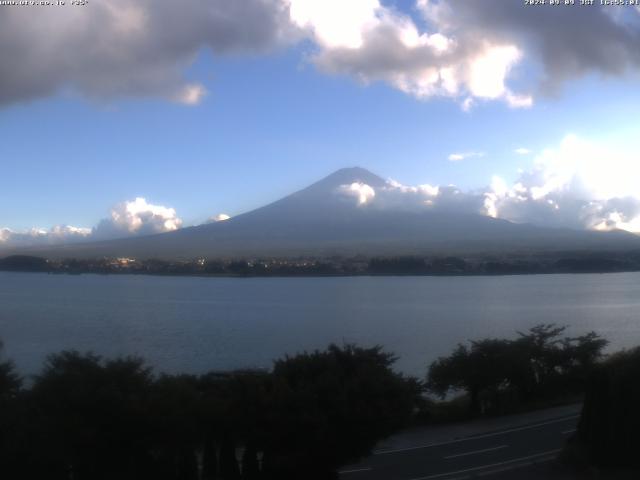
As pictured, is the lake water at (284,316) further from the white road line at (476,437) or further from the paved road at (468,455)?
the paved road at (468,455)

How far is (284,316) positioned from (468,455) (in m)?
21.2

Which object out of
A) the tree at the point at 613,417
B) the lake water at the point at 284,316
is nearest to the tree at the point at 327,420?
the tree at the point at 613,417

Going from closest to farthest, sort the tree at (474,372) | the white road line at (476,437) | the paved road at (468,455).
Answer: the paved road at (468,455) < the white road line at (476,437) < the tree at (474,372)

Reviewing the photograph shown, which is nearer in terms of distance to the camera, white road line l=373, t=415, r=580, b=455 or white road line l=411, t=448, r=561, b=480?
white road line l=411, t=448, r=561, b=480

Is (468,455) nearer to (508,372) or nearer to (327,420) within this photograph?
(327,420)

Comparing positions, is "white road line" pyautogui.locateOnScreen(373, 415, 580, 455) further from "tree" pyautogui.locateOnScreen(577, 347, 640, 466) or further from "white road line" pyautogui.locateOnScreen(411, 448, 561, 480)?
"tree" pyautogui.locateOnScreen(577, 347, 640, 466)

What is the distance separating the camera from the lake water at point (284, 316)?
21.6 meters

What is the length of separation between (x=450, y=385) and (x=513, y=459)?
6.13 meters

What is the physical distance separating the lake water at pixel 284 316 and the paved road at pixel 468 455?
21.7ft

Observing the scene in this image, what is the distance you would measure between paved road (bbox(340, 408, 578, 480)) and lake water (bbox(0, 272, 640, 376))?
→ 663cm

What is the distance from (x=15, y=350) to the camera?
2023 cm

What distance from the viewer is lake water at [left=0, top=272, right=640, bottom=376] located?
21578 mm

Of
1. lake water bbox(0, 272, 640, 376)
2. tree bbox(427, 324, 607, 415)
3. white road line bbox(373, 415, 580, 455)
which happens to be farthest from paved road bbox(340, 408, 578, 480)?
lake water bbox(0, 272, 640, 376)

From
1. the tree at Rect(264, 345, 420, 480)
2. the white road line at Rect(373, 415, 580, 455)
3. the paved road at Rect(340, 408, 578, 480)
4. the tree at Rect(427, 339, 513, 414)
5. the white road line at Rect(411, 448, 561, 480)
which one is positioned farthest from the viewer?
the tree at Rect(427, 339, 513, 414)
